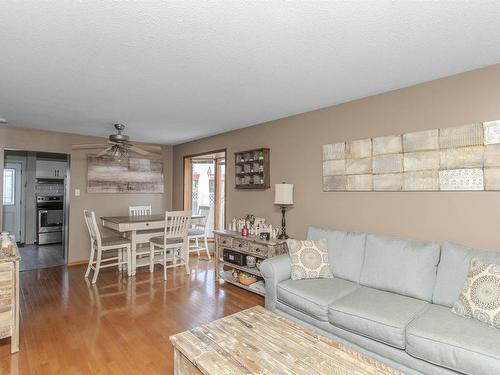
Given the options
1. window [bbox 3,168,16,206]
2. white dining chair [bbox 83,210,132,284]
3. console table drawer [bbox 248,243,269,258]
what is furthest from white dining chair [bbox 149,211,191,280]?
window [bbox 3,168,16,206]

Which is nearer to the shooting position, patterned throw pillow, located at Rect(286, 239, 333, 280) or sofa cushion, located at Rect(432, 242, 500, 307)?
sofa cushion, located at Rect(432, 242, 500, 307)

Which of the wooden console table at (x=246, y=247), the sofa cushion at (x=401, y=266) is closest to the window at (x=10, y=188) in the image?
the wooden console table at (x=246, y=247)

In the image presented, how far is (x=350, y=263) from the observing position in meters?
2.76

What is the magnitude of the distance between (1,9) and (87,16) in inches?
17.5

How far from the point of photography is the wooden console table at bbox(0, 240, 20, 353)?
7.42ft

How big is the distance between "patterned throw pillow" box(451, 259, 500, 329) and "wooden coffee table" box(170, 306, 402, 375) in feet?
2.90

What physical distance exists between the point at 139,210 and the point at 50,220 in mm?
2788

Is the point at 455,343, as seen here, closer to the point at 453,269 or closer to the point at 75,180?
the point at 453,269

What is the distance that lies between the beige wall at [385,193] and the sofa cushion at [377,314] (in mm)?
755

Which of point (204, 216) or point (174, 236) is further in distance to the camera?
point (204, 216)

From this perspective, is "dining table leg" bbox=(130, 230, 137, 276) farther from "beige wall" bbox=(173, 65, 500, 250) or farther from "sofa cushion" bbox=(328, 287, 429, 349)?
"sofa cushion" bbox=(328, 287, 429, 349)

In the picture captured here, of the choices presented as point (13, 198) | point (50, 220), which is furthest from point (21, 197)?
point (50, 220)

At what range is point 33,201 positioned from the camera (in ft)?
21.2

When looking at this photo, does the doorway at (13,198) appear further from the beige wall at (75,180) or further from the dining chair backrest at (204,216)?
the dining chair backrest at (204,216)
